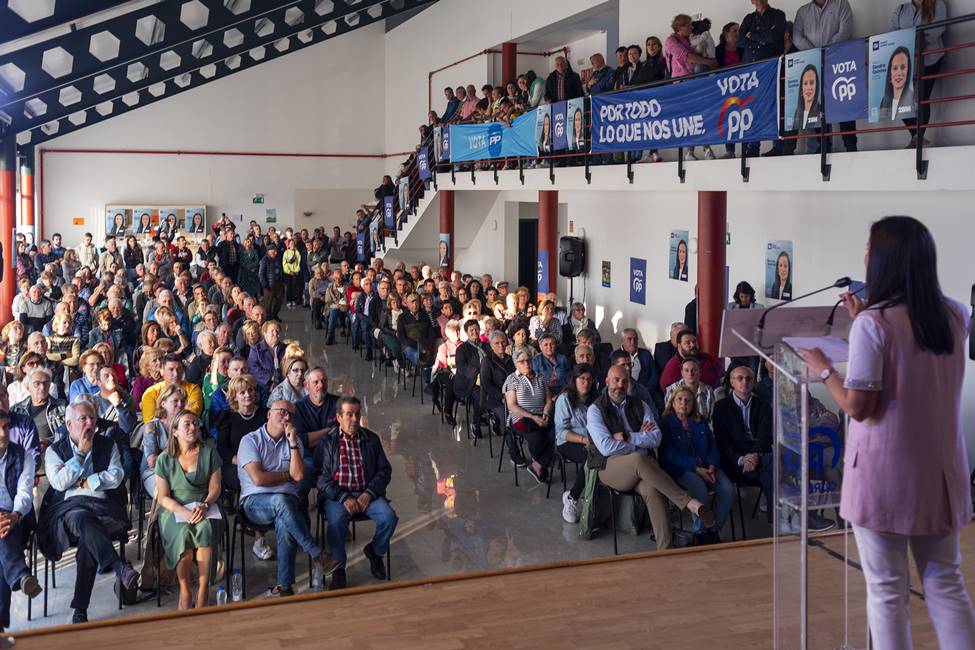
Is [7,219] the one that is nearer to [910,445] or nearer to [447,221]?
[447,221]

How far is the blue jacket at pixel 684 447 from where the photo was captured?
712 centimetres

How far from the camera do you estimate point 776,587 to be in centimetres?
376

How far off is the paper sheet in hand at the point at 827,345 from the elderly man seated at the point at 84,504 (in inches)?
170

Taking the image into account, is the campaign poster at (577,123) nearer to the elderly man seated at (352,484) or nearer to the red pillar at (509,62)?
the red pillar at (509,62)

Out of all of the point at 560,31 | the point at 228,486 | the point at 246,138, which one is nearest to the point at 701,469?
the point at 228,486

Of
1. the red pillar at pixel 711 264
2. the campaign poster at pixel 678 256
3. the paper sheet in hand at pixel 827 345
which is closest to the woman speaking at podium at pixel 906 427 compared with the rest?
the paper sheet in hand at pixel 827 345

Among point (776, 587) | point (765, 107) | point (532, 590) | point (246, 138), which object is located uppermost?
point (246, 138)

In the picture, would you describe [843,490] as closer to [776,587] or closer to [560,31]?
[776,587]

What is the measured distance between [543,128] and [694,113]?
3.86 m

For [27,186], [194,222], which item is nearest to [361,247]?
[194,222]

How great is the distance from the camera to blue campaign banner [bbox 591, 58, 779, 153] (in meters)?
9.21

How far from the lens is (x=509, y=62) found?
19.5 meters

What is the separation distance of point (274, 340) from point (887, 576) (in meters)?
7.54

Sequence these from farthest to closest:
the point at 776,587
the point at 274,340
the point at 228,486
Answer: the point at 274,340 → the point at 228,486 → the point at 776,587
